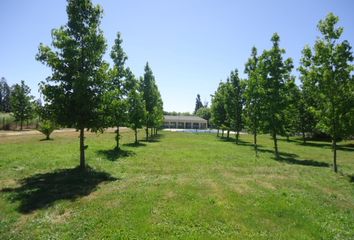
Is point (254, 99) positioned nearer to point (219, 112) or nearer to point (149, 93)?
point (149, 93)

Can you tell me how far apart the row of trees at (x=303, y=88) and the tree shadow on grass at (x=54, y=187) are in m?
17.8

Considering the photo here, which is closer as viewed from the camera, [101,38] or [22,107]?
[101,38]

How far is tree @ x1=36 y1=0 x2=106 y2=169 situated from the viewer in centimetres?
1934

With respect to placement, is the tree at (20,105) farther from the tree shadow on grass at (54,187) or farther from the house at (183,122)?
the house at (183,122)

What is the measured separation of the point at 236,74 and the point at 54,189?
43151 millimetres

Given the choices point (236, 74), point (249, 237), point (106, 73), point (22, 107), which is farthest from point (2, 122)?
point (249, 237)

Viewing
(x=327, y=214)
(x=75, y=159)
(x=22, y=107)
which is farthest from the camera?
(x=22, y=107)

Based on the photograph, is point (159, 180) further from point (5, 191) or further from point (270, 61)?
point (270, 61)

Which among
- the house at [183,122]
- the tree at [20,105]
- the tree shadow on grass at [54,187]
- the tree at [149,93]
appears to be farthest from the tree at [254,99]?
the house at [183,122]

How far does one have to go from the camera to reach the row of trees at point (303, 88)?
932 inches

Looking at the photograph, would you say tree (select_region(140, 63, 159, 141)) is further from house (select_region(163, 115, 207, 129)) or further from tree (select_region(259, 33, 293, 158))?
house (select_region(163, 115, 207, 129))

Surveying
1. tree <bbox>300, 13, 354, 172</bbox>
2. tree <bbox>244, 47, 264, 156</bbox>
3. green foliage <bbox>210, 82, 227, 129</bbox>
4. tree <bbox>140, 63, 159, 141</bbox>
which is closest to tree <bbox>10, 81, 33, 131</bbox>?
tree <bbox>140, 63, 159, 141</bbox>

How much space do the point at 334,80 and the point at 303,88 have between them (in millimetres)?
15563

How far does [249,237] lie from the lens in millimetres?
10547
